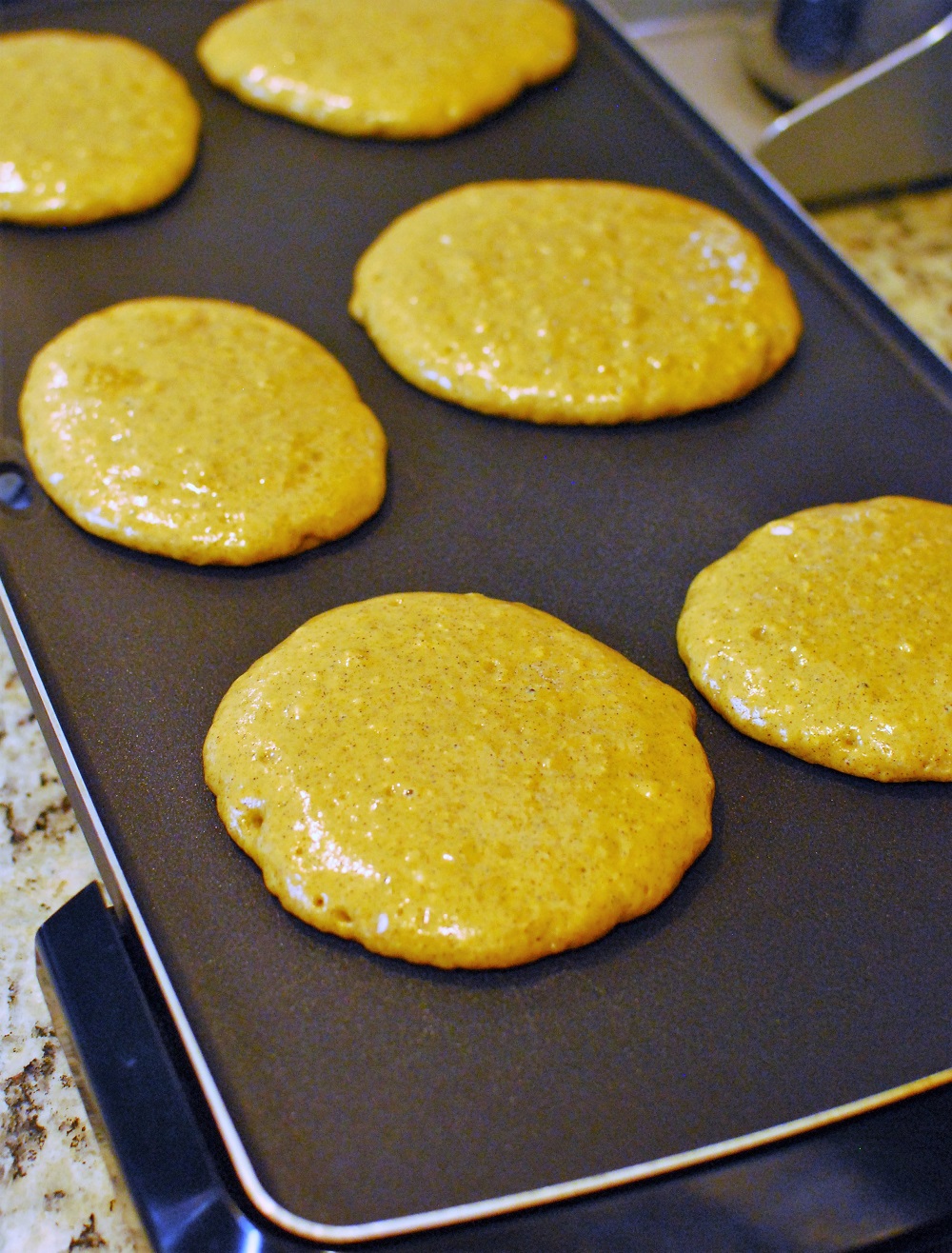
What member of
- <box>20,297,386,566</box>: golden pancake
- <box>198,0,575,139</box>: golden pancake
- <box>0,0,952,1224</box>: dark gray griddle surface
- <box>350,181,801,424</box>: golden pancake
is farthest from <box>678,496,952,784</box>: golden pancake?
<box>198,0,575,139</box>: golden pancake

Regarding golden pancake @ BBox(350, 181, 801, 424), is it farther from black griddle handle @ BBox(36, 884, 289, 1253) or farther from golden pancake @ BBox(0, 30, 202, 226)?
black griddle handle @ BBox(36, 884, 289, 1253)

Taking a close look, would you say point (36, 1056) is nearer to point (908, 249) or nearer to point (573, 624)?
point (573, 624)

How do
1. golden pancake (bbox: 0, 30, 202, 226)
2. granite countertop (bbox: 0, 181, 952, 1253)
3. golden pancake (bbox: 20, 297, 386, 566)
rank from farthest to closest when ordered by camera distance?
1. golden pancake (bbox: 0, 30, 202, 226)
2. golden pancake (bbox: 20, 297, 386, 566)
3. granite countertop (bbox: 0, 181, 952, 1253)

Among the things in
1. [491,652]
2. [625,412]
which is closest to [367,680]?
[491,652]

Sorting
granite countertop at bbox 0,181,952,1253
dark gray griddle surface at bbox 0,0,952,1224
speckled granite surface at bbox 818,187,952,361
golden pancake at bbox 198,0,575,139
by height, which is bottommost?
granite countertop at bbox 0,181,952,1253

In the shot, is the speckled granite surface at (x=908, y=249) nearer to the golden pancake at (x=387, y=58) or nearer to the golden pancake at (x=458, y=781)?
the golden pancake at (x=387, y=58)

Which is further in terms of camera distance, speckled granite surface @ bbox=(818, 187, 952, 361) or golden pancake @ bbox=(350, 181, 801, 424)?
speckled granite surface @ bbox=(818, 187, 952, 361)

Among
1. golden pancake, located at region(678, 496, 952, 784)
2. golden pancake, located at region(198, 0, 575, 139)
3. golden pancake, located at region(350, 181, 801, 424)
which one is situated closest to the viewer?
golden pancake, located at region(678, 496, 952, 784)

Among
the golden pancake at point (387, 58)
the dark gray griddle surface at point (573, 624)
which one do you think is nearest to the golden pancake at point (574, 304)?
the dark gray griddle surface at point (573, 624)
